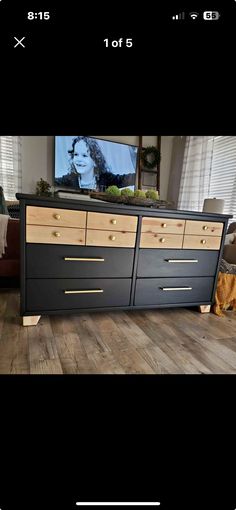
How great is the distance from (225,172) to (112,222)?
2141 mm

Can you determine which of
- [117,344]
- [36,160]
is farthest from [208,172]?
[117,344]

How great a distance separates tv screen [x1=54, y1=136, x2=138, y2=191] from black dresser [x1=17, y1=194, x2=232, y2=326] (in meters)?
2.27

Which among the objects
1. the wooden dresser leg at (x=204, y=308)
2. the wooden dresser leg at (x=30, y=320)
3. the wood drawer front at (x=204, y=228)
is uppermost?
the wood drawer front at (x=204, y=228)

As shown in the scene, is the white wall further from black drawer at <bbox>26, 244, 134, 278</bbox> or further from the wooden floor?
black drawer at <bbox>26, 244, 134, 278</bbox>

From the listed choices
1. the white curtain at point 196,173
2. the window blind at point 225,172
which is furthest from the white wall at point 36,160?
the window blind at point 225,172

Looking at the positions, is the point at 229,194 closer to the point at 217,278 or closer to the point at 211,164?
the point at 211,164

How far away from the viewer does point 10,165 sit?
3.22 metres

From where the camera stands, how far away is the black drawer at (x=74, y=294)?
1176mm

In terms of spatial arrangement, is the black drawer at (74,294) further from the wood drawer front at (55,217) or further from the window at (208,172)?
the window at (208,172)

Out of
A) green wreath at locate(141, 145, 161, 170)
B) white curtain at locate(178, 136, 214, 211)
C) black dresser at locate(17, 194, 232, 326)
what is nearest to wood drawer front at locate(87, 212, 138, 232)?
black dresser at locate(17, 194, 232, 326)
